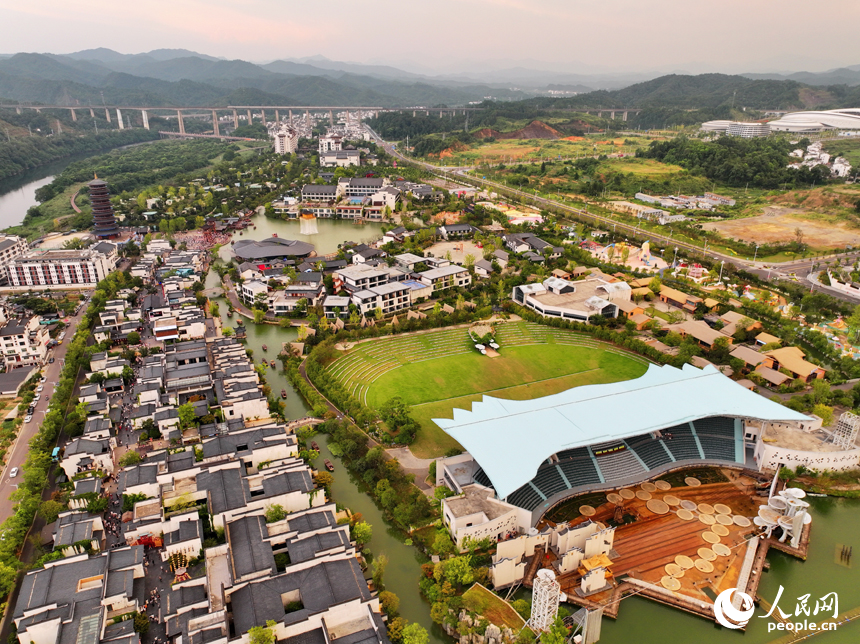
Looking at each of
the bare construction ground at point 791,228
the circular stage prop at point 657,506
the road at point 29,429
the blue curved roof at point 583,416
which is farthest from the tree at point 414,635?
the bare construction ground at point 791,228

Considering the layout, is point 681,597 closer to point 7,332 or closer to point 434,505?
point 434,505

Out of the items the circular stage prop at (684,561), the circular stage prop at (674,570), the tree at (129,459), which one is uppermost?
the tree at (129,459)

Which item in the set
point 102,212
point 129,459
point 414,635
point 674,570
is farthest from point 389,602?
point 102,212

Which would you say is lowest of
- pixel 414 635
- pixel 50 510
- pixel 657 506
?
pixel 657 506

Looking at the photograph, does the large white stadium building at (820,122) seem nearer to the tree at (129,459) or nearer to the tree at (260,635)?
the tree at (129,459)

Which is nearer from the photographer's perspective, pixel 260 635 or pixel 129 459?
pixel 260 635

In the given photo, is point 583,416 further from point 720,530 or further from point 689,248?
point 689,248

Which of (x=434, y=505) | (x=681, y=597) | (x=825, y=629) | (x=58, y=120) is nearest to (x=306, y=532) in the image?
(x=434, y=505)
